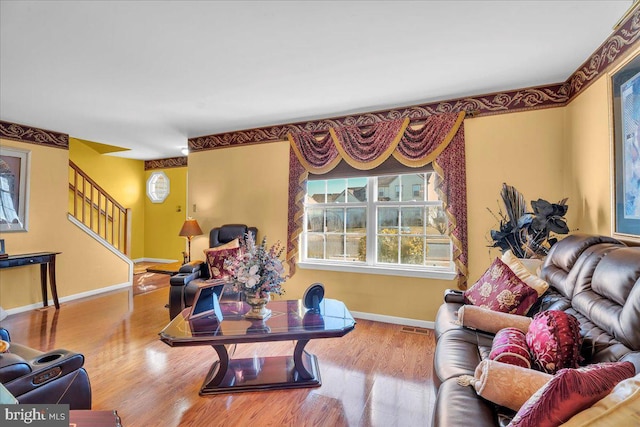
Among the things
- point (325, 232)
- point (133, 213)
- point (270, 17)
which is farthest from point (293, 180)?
point (133, 213)

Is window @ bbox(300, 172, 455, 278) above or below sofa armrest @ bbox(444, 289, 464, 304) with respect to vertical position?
above

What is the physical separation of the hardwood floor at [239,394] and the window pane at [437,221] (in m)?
1.12

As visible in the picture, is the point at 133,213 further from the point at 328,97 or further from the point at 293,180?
the point at 328,97

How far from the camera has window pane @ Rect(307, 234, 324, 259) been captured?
4.01 m

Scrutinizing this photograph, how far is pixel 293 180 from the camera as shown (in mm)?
3928

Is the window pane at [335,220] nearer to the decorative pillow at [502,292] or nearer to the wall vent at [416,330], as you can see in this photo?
the wall vent at [416,330]

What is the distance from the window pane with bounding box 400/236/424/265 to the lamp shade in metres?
2.88

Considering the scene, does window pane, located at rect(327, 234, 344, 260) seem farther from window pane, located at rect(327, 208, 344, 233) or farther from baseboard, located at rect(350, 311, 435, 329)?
baseboard, located at rect(350, 311, 435, 329)

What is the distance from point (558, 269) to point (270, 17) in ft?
8.17

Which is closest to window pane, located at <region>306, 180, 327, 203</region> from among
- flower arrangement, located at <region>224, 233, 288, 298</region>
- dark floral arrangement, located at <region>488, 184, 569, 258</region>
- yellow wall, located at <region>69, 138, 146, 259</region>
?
flower arrangement, located at <region>224, 233, 288, 298</region>

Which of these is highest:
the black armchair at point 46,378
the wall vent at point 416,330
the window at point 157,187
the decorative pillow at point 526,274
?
the window at point 157,187

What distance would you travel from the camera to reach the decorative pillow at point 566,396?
2.70 feet

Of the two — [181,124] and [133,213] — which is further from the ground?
[181,124]

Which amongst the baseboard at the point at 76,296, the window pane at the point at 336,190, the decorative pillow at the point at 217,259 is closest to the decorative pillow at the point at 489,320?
the window pane at the point at 336,190
